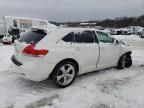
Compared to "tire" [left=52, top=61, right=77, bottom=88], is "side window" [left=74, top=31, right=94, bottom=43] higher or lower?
higher

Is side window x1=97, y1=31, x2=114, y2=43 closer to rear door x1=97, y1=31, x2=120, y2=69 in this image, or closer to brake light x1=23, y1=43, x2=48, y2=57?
rear door x1=97, y1=31, x2=120, y2=69

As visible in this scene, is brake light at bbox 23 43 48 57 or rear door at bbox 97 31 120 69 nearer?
brake light at bbox 23 43 48 57

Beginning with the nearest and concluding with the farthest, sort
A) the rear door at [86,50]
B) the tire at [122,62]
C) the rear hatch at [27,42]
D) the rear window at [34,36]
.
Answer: the rear hatch at [27,42]
the rear window at [34,36]
the rear door at [86,50]
the tire at [122,62]

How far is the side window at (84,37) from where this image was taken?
5577mm

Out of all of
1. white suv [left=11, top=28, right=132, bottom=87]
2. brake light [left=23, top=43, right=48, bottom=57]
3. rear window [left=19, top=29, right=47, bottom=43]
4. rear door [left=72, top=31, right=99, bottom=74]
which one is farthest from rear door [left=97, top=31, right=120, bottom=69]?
brake light [left=23, top=43, right=48, bottom=57]

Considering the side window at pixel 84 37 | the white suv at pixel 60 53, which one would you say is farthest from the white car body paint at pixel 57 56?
the side window at pixel 84 37

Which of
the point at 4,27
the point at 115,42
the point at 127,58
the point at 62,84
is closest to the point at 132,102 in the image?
the point at 62,84

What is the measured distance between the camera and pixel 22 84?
18.0ft

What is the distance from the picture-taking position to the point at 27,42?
514cm

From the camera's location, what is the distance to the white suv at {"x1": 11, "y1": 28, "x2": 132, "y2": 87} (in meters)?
4.82

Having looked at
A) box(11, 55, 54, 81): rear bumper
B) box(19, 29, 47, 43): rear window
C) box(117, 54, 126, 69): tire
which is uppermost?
box(19, 29, 47, 43): rear window

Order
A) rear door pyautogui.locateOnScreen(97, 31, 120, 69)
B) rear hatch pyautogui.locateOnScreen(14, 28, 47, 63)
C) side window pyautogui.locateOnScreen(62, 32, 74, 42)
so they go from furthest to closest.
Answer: rear door pyautogui.locateOnScreen(97, 31, 120, 69) → side window pyautogui.locateOnScreen(62, 32, 74, 42) → rear hatch pyautogui.locateOnScreen(14, 28, 47, 63)

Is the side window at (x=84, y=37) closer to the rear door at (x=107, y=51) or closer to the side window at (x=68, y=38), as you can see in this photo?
the side window at (x=68, y=38)

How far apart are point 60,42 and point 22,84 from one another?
1.60m
